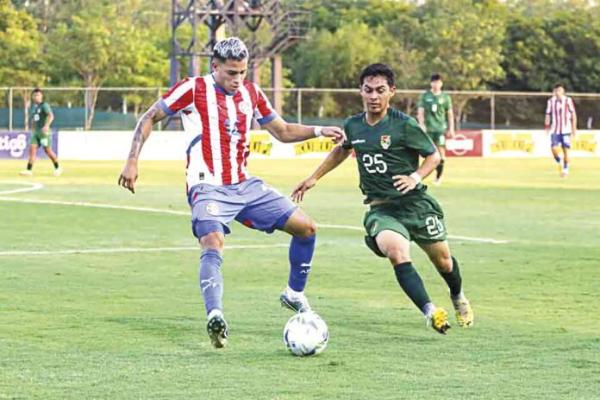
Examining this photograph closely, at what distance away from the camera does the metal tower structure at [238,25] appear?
54.5 metres

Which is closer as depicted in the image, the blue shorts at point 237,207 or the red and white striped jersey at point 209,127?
the blue shorts at point 237,207

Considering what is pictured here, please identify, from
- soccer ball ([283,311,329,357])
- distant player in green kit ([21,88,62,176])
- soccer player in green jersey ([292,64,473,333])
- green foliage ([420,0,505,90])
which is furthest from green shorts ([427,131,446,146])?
green foliage ([420,0,505,90])

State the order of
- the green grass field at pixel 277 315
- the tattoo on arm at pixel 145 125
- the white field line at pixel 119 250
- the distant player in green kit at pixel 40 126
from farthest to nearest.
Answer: the distant player in green kit at pixel 40 126, the white field line at pixel 119 250, the tattoo on arm at pixel 145 125, the green grass field at pixel 277 315

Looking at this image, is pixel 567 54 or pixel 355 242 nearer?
pixel 355 242

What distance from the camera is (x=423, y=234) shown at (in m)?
9.66

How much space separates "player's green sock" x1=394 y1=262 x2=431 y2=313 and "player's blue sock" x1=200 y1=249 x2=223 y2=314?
1.17m

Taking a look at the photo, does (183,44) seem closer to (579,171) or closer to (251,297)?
(579,171)

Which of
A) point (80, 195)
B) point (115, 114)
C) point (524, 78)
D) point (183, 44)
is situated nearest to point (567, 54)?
point (524, 78)

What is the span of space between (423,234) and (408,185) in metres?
0.42

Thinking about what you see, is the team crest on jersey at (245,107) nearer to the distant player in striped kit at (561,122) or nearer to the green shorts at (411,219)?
the green shorts at (411,219)

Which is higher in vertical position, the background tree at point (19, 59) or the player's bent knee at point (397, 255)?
the background tree at point (19, 59)

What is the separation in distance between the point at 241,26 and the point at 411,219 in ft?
156

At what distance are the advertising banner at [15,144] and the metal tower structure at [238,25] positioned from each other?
12274 millimetres

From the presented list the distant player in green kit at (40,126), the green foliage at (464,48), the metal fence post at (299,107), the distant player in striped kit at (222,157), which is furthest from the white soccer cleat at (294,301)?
the green foliage at (464,48)
